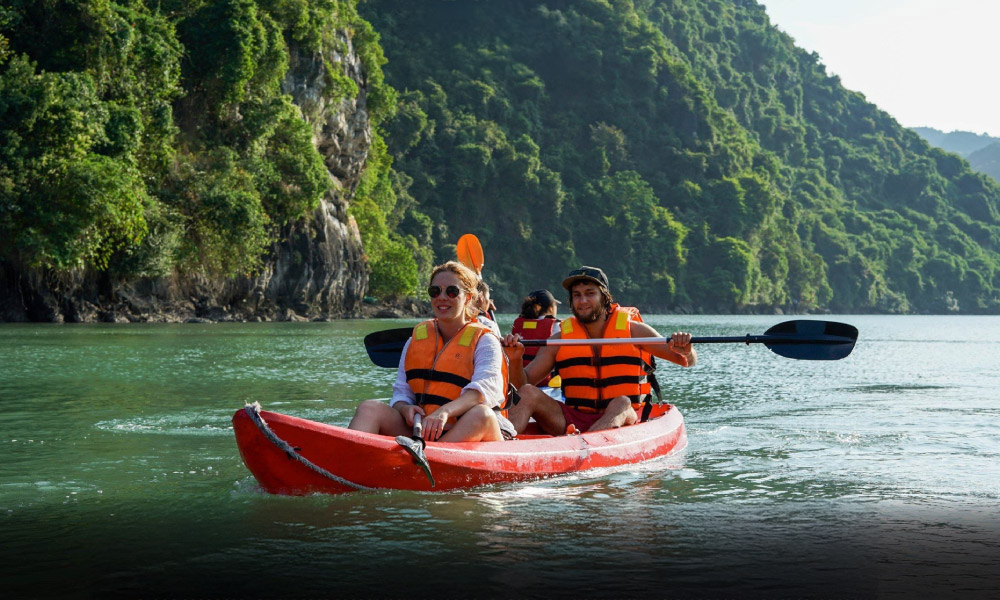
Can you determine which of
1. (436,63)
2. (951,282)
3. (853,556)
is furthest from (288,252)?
(951,282)

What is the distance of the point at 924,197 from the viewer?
132m

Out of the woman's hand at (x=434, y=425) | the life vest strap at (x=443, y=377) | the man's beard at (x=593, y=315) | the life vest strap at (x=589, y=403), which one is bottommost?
the life vest strap at (x=589, y=403)

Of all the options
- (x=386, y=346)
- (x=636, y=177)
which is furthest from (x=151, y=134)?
(x=636, y=177)

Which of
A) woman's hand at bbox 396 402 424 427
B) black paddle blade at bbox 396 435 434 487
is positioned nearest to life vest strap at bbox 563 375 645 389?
woman's hand at bbox 396 402 424 427

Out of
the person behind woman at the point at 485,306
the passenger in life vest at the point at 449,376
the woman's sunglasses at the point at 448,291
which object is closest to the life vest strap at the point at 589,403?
the person behind woman at the point at 485,306

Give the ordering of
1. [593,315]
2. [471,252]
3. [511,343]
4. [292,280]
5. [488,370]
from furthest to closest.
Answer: [292,280]
[471,252]
[593,315]
[511,343]
[488,370]

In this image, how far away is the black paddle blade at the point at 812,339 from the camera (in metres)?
8.31

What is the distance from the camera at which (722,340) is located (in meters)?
8.05

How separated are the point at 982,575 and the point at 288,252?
4045cm

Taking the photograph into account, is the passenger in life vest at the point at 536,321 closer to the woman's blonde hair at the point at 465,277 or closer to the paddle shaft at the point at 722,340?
the paddle shaft at the point at 722,340

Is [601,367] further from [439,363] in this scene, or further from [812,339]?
[812,339]

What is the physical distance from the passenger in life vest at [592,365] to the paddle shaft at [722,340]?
0.23 feet

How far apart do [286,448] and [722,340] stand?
3933 mm

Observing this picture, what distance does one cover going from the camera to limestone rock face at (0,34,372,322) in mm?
31422
